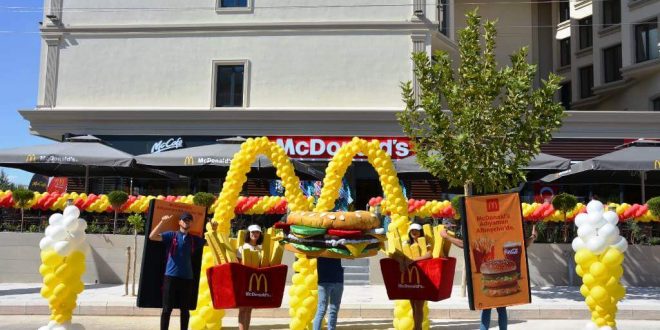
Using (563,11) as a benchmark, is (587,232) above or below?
below

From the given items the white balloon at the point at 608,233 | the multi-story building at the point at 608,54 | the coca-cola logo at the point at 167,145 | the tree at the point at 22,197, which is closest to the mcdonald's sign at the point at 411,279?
the white balloon at the point at 608,233

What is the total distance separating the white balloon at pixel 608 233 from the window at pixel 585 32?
2368 cm

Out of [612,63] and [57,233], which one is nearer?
[57,233]

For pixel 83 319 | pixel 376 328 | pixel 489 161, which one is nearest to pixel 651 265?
pixel 489 161

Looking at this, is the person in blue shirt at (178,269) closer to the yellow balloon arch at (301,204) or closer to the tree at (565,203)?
the yellow balloon arch at (301,204)

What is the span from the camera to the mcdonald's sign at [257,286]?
7081mm

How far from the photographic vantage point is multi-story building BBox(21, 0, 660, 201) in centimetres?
2012

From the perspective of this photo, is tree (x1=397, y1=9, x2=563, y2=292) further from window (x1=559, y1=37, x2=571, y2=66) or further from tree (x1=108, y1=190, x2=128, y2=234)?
window (x1=559, y1=37, x2=571, y2=66)

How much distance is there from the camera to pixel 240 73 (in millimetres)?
20969

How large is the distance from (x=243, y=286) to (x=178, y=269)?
0.88 metres

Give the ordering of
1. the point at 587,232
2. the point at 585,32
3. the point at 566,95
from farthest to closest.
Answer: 1. the point at 566,95
2. the point at 585,32
3. the point at 587,232

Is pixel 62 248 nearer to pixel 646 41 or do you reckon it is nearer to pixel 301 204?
pixel 301 204

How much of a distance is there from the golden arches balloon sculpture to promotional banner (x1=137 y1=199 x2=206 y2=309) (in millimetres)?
1394

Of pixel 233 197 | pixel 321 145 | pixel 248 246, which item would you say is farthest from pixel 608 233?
pixel 321 145
